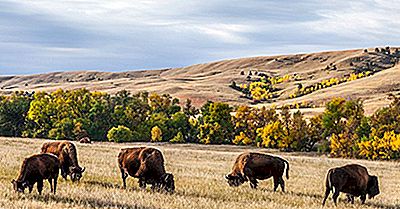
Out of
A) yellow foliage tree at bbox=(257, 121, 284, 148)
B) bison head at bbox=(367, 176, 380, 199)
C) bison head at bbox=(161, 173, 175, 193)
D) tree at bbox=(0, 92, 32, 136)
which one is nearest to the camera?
bison head at bbox=(161, 173, 175, 193)

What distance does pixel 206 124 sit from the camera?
9394cm

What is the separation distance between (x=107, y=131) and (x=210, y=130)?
18261 mm

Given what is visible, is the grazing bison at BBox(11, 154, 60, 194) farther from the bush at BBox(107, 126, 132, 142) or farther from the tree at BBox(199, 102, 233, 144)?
the tree at BBox(199, 102, 233, 144)

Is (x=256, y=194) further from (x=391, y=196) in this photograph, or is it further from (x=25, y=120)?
(x=25, y=120)

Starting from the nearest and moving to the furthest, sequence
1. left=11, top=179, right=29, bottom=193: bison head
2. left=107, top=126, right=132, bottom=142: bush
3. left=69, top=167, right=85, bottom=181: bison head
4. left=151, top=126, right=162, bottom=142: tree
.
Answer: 1. left=11, top=179, right=29, bottom=193: bison head
2. left=69, top=167, right=85, bottom=181: bison head
3. left=107, top=126, right=132, bottom=142: bush
4. left=151, top=126, right=162, bottom=142: tree

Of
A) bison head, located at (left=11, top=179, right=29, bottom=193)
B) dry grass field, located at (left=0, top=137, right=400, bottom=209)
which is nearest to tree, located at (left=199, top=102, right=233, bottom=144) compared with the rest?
dry grass field, located at (left=0, top=137, right=400, bottom=209)

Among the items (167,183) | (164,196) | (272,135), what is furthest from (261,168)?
(272,135)

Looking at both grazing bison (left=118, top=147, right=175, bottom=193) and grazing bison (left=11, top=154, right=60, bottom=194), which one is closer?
grazing bison (left=11, top=154, right=60, bottom=194)

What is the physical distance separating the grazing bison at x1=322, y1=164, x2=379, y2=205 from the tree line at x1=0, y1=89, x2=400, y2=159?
57026mm

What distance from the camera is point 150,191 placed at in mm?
17828

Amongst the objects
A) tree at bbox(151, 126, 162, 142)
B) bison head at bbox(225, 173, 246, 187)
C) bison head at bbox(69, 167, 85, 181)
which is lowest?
tree at bbox(151, 126, 162, 142)

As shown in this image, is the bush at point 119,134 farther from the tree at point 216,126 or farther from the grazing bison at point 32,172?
the grazing bison at point 32,172

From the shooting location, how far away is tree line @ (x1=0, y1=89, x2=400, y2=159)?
79.9 meters

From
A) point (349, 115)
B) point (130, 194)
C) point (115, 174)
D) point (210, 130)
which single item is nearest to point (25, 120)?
point (210, 130)
